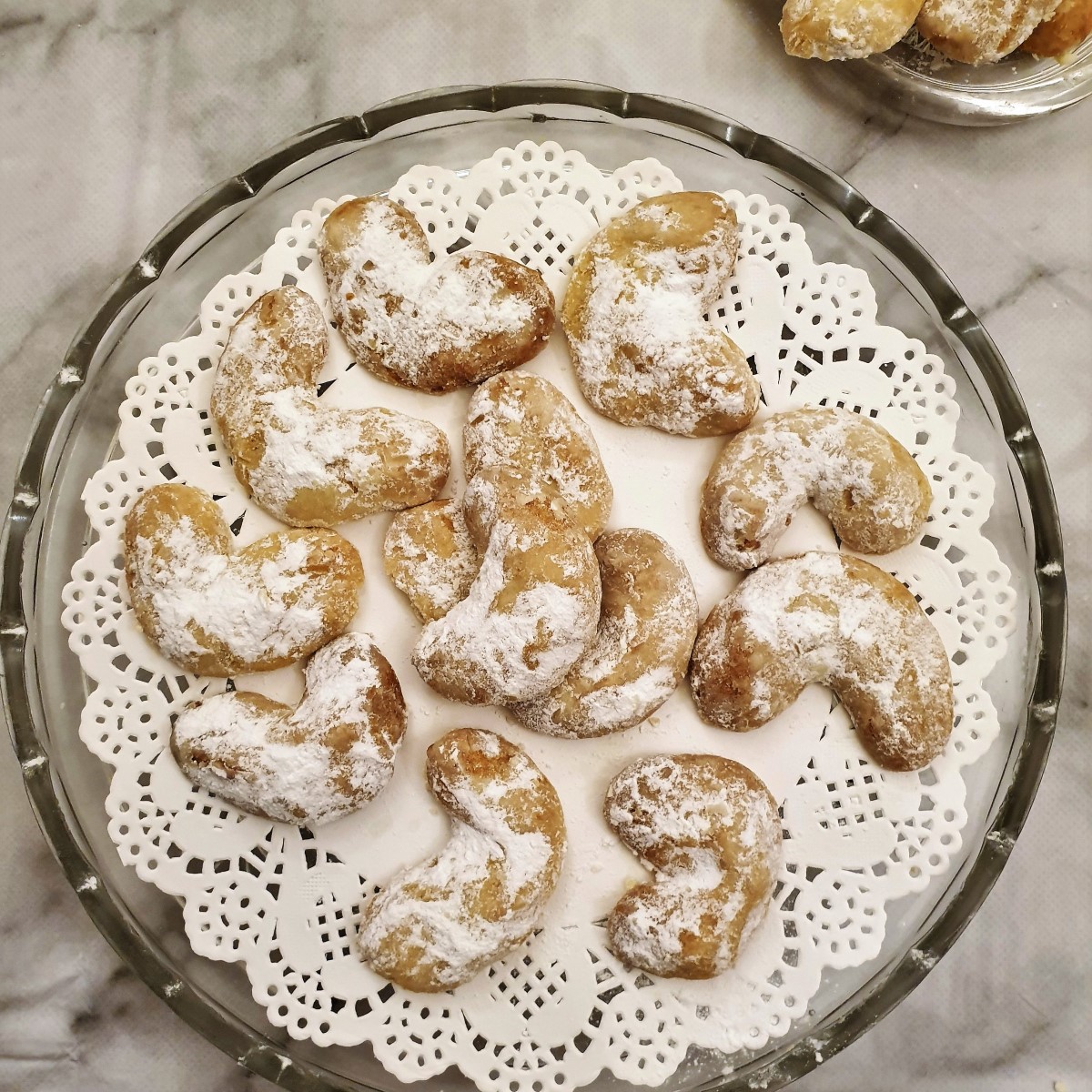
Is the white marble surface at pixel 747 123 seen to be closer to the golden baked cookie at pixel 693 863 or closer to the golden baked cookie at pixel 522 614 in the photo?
the golden baked cookie at pixel 693 863

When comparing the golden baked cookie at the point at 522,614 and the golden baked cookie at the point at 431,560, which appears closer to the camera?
the golden baked cookie at the point at 522,614

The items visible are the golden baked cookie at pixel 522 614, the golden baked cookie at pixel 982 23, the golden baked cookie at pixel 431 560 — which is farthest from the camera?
the golden baked cookie at pixel 982 23

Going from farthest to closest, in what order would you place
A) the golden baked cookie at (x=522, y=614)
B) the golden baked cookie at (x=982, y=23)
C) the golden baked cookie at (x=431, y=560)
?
the golden baked cookie at (x=982, y=23), the golden baked cookie at (x=431, y=560), the golden baked cookie at (x=522, y=614)

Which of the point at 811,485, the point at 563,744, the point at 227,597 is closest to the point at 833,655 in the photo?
the point at 811,485

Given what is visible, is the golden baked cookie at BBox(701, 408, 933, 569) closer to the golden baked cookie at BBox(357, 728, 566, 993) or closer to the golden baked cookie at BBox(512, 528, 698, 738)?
the golden baked cookie at BBox(512, 528, 698, 738)

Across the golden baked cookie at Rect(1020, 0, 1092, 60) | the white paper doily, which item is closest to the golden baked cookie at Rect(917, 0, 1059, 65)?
the golden baked cookie at Rect(1020, 0, 1092, 60)

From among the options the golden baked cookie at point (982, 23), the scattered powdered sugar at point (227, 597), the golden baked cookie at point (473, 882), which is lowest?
the golden baked cookie at point (473, 882)

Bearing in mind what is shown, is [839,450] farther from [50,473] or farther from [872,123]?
[50,473]

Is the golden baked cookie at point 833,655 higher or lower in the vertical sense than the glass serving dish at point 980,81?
lower

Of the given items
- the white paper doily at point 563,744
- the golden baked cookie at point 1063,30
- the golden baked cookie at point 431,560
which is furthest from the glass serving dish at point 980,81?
the golden baked cookie at point 431,560

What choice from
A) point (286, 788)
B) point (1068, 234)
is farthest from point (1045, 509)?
point (286, 788)
